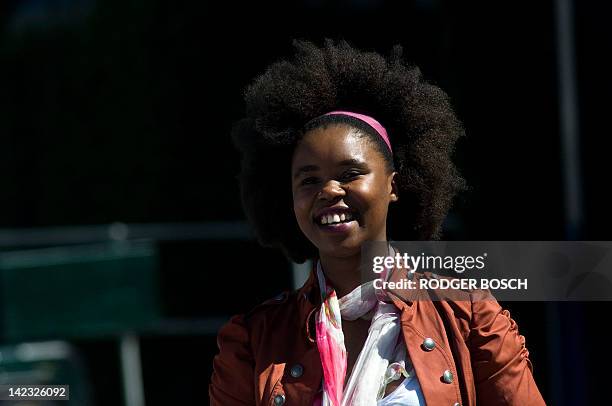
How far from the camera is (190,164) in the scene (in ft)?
20.9

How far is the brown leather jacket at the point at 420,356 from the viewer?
2.63 metres

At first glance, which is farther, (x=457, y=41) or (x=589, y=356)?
(x=457, y=41)

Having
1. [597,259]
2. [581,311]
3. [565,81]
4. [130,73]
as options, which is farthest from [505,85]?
[130,73]

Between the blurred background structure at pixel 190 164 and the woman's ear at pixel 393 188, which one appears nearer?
the woman's ear at pixel 393 188

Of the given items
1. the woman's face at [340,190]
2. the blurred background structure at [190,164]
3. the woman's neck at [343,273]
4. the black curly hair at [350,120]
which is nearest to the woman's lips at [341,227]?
the woman's face at [340,190]

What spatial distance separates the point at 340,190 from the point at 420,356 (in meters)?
0.44

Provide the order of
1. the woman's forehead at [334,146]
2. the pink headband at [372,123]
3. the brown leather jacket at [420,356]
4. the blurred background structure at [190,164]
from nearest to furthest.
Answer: the brown leather jacket at [420,356]
the woman's forehead at [334,146]
the pink headband at [372,123]
the blurred background structure at [190,164]

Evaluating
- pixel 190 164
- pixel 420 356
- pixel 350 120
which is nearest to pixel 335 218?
pixel 350 120

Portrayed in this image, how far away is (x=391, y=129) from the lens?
295cm

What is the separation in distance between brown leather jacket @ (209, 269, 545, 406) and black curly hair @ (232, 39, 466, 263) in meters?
0.28

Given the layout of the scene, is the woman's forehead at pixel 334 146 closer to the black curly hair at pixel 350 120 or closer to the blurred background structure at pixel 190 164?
the black curly hair at pixel 350 120

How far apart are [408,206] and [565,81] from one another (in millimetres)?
2574

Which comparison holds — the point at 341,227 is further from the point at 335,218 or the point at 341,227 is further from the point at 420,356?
the point at 420,356

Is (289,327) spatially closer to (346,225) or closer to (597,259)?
(346,225)
